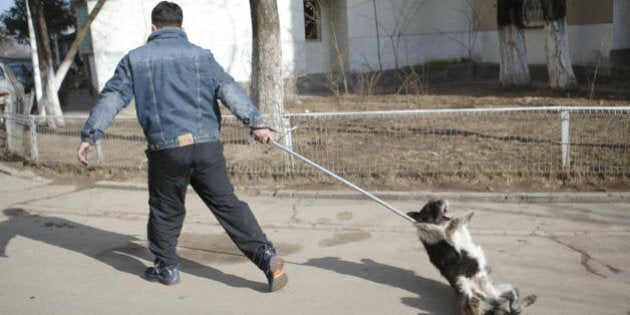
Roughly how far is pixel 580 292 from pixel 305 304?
75.4 inches

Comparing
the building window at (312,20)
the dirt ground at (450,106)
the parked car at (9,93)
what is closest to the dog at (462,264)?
the dirt ground at (450,106)

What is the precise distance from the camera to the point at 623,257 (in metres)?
4.78

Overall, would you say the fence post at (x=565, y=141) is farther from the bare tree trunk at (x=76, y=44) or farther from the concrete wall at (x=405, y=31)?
the concrete wall at (x=405, y=31)

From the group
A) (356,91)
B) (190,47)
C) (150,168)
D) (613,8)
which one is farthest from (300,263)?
(613,8)

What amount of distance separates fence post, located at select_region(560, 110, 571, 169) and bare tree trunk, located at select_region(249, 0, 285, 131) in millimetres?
3791

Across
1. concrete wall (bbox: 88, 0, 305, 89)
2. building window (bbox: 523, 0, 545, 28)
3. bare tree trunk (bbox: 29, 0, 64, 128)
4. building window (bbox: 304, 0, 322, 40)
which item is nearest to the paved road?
bare tree trunk (bbox: 29, 0, 64, 128)

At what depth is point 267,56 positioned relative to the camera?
8641mm

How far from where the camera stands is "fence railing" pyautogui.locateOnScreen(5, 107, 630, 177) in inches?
271

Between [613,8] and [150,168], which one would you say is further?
[613,8]

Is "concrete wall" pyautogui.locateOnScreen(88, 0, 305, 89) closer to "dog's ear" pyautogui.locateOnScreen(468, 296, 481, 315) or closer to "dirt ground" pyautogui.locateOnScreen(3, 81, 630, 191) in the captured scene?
"dirt ground" pyautogui.locateOnScreen(3, 81, 630, 191)

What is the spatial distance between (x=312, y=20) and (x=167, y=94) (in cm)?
1330

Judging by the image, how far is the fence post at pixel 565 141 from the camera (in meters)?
6.66

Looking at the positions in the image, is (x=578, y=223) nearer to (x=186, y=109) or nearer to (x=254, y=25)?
(x=186, y=109)

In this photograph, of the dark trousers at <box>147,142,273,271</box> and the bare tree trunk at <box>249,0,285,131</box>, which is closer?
the dark trousers at <box>147,142,273,271</box>
